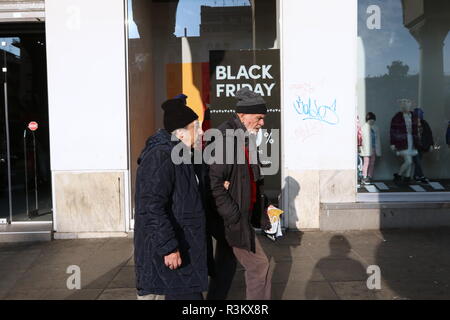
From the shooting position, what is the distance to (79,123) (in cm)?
690

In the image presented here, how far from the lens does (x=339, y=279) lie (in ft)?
16.4

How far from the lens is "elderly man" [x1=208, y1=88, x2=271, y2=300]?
11.9ft

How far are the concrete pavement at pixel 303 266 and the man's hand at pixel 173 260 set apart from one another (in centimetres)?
169

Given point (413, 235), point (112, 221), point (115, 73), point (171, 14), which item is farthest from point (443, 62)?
point (112, 221)

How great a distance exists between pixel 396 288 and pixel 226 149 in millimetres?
2367

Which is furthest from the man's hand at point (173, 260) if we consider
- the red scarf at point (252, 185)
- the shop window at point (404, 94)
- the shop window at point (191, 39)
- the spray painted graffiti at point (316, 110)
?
the shop window at point (191, 39)

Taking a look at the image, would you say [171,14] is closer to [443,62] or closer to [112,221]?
[112,221]

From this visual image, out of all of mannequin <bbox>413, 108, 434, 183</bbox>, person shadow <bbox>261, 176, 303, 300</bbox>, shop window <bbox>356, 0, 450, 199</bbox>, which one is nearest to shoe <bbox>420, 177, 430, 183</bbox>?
shop window <bbox>356, 0, 450, 199</bbox>

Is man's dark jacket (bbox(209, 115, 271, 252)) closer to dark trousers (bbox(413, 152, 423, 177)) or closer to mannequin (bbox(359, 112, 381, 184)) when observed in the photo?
mannequin (bbox(359, 112, 381, 184))

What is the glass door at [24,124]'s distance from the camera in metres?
7.84

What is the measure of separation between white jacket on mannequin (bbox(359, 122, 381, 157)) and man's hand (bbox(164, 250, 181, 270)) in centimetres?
556

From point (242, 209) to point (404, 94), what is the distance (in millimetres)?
6205
